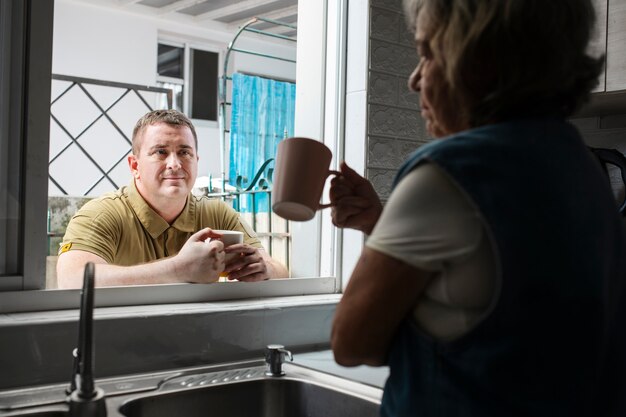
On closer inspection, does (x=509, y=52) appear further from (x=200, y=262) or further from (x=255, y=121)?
(x=255, y=121)

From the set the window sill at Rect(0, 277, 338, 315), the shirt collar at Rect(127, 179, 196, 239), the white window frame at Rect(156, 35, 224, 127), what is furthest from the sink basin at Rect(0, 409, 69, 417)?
the white window frame at Rect(156, 35, 224, 127)

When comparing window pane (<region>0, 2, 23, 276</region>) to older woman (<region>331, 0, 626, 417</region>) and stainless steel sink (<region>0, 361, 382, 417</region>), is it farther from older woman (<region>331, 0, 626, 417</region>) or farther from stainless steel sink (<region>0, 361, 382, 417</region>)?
older woman (<region>331, 0, 626, 417</region>)

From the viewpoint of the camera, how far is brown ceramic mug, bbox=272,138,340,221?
39.3 inches

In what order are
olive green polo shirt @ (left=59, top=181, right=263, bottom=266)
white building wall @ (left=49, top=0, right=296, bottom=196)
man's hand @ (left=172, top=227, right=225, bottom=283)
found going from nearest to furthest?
man's hand @ (left=172, top=227, right=225, bottom=283) → olive green polo shirt @ (left=59, top=181, right=263, bottom=266) → white building wall @ (left=49, top=0, right=296, bottom=196)

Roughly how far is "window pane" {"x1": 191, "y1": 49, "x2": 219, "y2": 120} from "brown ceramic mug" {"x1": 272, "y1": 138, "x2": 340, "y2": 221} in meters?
5.84

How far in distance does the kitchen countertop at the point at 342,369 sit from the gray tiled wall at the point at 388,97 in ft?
1.61

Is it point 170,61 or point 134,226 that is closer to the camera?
point 134,226

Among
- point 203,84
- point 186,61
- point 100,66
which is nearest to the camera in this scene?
point 100,66

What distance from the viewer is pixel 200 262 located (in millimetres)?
1571

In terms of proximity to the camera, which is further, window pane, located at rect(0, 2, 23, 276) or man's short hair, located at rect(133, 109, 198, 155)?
man's short hair, located at rect(133, 109, 198, 155)

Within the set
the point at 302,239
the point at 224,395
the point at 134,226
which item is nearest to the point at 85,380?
the point at 224,395

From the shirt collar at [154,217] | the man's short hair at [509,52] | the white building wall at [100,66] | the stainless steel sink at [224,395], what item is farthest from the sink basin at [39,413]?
the white building wall at [100,66]

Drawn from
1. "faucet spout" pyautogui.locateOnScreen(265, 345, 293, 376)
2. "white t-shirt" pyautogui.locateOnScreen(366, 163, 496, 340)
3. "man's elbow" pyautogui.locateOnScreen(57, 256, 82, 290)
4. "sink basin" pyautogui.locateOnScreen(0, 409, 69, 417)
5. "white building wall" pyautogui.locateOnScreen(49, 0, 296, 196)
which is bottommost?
"sink basin" pyautogui.locateOnScreen(0, 409, 69, 417)

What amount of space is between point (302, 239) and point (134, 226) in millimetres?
740
